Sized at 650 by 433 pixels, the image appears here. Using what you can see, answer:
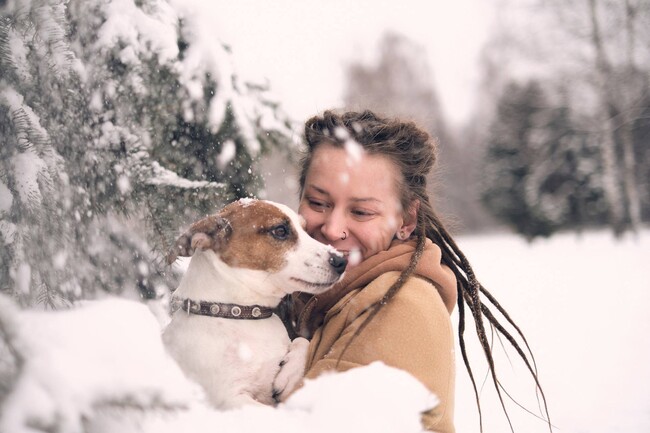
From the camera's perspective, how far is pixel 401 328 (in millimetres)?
1906

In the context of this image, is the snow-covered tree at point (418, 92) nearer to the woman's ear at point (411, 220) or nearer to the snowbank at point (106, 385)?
the woman's ear at point (411, 220)

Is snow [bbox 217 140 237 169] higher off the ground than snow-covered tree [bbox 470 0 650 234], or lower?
higher

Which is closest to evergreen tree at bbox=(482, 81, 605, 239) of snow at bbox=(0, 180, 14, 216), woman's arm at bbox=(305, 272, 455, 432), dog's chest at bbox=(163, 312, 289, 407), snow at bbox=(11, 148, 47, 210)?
woman's arm at bbox=(305, 272, 455, 432)

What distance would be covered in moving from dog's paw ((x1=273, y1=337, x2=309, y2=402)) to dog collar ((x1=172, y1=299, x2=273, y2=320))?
26 cm

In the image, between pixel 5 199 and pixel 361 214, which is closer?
pixel 5 199

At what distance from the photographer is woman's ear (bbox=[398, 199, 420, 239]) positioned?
2709 mm

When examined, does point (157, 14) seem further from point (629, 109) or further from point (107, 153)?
point (629, 109)

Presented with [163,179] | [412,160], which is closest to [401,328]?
[412,160]

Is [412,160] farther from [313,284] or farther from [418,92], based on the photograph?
[418,92]

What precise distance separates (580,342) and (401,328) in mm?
5662

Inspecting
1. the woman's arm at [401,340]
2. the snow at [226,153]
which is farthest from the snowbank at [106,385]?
the snow at [226,153]

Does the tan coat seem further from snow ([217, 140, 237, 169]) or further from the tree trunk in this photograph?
the tree trunk

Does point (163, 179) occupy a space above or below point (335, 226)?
above

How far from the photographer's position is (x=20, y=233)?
1.63m
